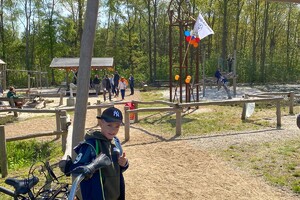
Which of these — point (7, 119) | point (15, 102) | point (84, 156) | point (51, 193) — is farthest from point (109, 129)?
point (15, 102)

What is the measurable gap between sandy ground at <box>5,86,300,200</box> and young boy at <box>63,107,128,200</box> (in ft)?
7.84

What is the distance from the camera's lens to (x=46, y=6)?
1598 inches

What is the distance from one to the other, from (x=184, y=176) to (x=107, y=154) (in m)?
3.39

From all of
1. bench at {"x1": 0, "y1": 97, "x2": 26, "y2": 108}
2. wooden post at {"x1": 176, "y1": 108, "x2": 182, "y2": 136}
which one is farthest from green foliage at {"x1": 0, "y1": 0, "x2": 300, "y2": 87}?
wooden post at {"x1": 176, "y1": 108, "x2": 182, "y2": 136}

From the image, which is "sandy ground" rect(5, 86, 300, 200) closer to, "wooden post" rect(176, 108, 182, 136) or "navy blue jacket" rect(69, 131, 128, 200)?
"wooden post" rect(176, 108, 182, 136)

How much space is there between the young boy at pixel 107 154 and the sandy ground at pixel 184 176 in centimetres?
239

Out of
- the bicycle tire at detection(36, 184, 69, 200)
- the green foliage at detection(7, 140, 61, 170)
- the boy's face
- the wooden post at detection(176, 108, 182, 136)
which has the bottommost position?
the green foliage at detection(7, 140, 61, 170)

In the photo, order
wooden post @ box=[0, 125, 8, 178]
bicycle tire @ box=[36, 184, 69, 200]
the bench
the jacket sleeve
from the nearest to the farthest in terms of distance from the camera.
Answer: bicycle tire @ box=[36, 184, 69, 200], the jacket sleeve, wooden post @ box=[0, 125, 8, 178], the bench

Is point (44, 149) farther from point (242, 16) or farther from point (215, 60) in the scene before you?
point (242, 16)

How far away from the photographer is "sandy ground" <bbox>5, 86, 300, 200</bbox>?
15.9ft

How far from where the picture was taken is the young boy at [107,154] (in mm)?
2367

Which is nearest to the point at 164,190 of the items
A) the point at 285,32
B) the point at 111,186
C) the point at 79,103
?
the point at 79,103

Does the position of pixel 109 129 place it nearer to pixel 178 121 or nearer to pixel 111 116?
pixel 111 116

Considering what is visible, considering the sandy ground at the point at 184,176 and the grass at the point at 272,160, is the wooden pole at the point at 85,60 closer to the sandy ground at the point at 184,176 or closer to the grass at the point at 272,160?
the sandy ground at the point at 184,176
